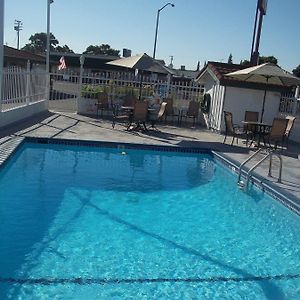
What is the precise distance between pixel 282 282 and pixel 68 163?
6.07m

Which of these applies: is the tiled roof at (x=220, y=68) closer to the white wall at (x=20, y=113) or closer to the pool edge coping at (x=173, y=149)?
the pool edge coping at (x=173, y=149)

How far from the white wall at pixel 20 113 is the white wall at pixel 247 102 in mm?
6949

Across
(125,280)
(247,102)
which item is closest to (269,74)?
(247,102)

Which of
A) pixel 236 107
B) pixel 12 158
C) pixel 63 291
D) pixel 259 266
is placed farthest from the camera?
pixel 236 107

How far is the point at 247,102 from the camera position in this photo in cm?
1498

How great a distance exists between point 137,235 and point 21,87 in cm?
952

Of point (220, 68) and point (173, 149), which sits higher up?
point (220, 68)

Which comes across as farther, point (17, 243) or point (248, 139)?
point (248, 139)

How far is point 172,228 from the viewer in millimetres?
6184

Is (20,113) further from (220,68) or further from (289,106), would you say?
(289,106)

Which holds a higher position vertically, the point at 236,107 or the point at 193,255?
the point at 236,107

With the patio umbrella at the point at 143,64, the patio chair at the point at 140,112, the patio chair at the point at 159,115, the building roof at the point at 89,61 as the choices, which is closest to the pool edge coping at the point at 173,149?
the patio chair at the point at 140,112

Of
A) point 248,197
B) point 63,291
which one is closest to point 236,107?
point 248,197

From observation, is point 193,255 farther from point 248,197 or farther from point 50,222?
point 248,197
